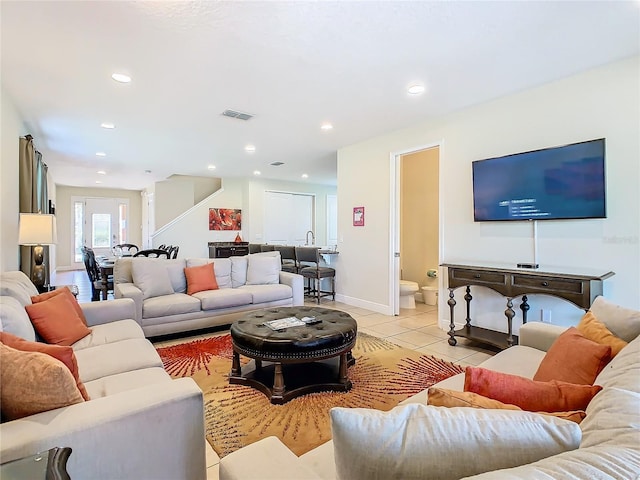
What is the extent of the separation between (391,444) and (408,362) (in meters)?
2.70

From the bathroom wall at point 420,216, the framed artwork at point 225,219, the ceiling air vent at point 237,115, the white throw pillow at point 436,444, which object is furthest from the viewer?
the framed artwork at point 225,219

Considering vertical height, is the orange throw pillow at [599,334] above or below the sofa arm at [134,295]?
above

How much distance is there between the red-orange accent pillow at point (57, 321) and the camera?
2.24 m

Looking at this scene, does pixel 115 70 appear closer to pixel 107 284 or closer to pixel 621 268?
pixel 107 284

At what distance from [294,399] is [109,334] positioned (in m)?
1.49

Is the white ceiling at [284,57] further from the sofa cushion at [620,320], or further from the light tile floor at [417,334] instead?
the light tile floor at [417,334]

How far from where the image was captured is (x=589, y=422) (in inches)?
33.0

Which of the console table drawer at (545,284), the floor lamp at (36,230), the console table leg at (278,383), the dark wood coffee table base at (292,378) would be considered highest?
the floor lamp at (36,230)

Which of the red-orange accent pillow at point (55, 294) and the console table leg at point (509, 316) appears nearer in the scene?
the red-orange accent pillow at point (55, 294)

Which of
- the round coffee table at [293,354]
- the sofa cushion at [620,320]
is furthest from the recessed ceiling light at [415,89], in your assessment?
the sofa cushion at [620,320]

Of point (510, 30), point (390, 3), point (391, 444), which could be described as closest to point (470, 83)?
point (510, 30)

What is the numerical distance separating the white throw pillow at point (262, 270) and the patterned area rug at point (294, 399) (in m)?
1.19

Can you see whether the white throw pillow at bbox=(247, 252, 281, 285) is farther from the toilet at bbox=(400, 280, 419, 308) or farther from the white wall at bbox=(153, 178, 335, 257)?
the white wall at bbox=(153, 178, 335, 257)

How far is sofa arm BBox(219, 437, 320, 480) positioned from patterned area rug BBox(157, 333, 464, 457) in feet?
3.27
